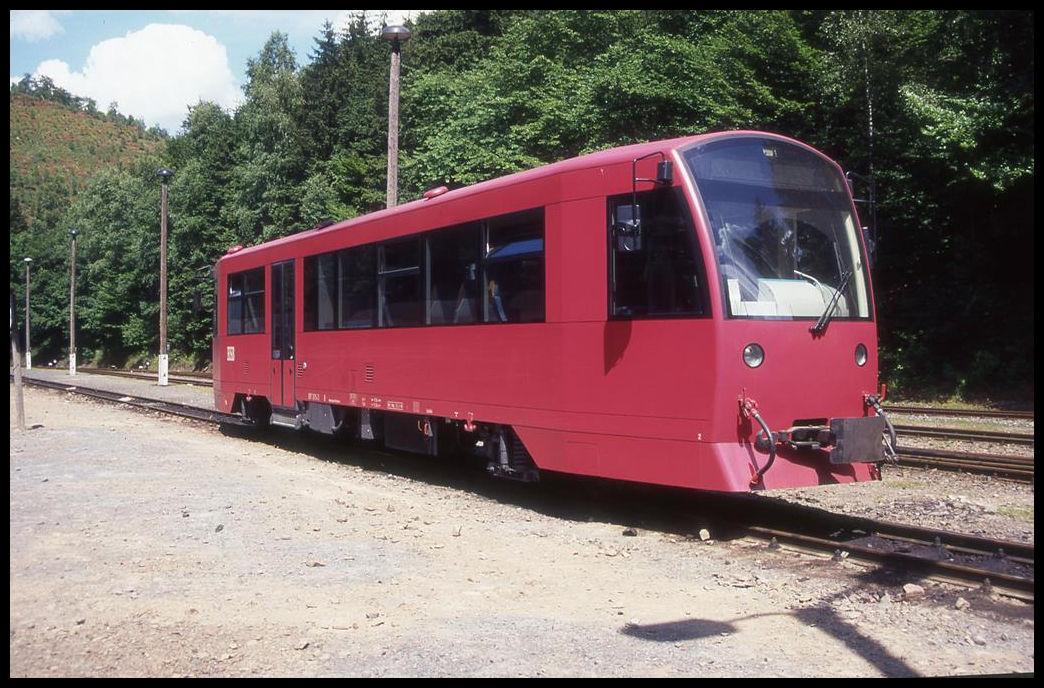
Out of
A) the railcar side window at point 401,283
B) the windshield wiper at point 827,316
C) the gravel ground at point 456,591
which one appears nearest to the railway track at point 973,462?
the gravel ground at point 456,591

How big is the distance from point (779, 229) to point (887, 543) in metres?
2.64

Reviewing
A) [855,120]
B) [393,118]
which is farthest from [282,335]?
[855,120]

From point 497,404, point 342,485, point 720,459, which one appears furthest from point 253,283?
point 720,459

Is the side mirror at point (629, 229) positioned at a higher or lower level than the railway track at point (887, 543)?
higher

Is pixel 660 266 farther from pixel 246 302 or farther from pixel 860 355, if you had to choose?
pixel 246 302

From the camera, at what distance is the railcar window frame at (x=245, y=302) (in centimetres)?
1552

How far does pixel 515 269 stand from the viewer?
9.31 metres

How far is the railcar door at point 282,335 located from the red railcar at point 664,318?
4380 mm

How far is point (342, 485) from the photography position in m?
11.1

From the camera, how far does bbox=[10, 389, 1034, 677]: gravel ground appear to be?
196 inches

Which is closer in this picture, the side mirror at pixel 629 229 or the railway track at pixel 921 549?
the railway track at pixel 921 549

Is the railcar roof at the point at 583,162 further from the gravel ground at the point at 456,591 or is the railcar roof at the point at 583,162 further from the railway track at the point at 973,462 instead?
the railway track at the point at 973,462

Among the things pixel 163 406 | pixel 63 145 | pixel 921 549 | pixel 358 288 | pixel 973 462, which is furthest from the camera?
pixel 63 145

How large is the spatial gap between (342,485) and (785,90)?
1939 centimetres
